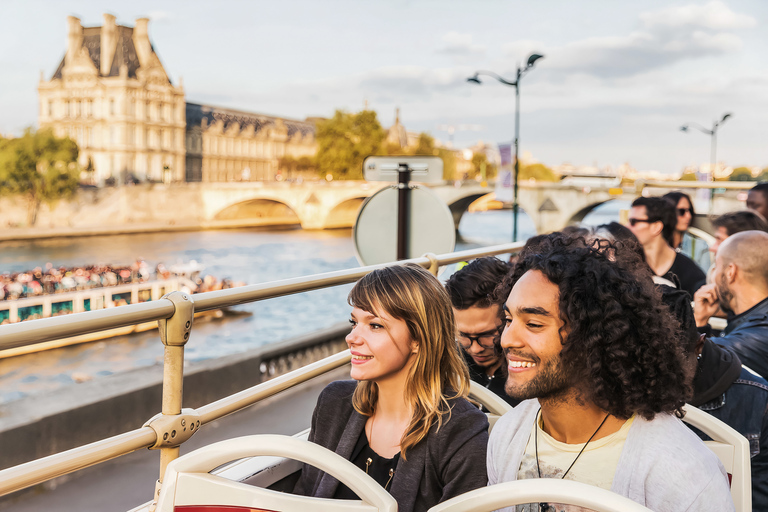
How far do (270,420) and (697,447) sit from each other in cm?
332

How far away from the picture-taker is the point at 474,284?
2033 millimetres

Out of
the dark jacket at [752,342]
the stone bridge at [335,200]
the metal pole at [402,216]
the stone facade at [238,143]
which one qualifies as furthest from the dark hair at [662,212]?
the stone facade at [238,143]

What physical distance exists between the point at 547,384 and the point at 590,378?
0.26ft

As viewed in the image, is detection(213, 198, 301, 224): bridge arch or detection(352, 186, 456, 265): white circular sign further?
detection(213, 198, 301, 224): bridge arch

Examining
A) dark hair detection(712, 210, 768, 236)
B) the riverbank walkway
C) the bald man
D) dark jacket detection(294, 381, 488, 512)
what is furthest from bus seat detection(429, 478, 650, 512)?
dark hair detection(712, 210, 768, 236)

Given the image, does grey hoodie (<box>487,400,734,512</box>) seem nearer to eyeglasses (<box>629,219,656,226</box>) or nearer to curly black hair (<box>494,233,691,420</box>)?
curly black hair (<box>494,233,691,420</box>)

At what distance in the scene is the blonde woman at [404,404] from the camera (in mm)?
1475

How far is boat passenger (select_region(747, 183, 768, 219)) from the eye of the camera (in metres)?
4.68

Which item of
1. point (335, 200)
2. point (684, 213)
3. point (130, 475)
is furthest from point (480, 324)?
point (335, 200)

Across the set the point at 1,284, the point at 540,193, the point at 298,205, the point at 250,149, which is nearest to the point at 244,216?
the point at 298,205

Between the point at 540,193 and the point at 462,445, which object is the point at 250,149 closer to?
the point at 540,193

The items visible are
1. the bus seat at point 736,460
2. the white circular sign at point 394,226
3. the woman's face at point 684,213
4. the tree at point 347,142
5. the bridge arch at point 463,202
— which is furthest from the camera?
the tree at point 347,142

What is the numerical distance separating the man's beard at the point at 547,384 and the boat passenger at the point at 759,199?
414 cm

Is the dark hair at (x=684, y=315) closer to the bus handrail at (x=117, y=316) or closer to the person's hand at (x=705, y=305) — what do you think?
the person's hand at (x=705, y=305)
